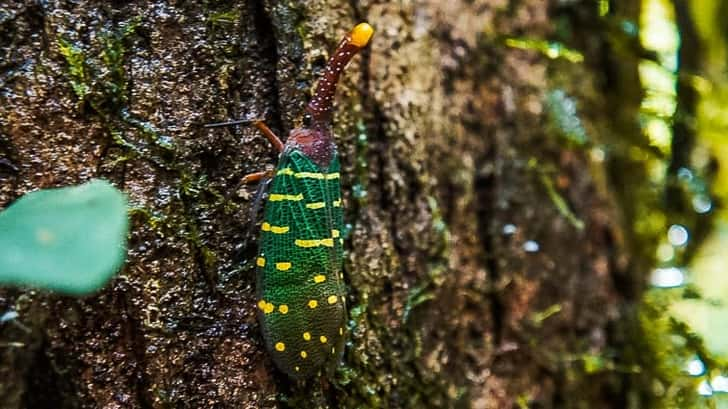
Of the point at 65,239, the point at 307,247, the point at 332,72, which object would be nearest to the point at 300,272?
the point at 307,247

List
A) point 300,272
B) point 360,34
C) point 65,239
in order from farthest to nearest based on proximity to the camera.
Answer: point 360,34 < point 300,272 < point 65,239

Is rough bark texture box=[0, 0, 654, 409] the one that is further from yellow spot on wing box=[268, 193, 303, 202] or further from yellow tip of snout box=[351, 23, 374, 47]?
yellow tip of snout box=[351, 23, 374, 47]

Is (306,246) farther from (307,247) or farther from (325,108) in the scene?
(325,108)

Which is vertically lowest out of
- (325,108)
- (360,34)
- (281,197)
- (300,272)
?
(300,272)

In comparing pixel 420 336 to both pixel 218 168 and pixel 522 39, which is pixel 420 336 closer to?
pixel 218 168

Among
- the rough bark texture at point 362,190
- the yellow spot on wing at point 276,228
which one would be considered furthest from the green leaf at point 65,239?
the yellow spot on wing at point 276,228

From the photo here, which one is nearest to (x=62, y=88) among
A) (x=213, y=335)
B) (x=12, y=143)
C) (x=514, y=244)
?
(x=12, y=143)

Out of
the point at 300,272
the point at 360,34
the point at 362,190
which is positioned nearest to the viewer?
the point at 300,272

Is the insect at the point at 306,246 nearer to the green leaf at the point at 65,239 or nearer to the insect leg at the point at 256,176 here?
the insect leg at the point at 256,176
